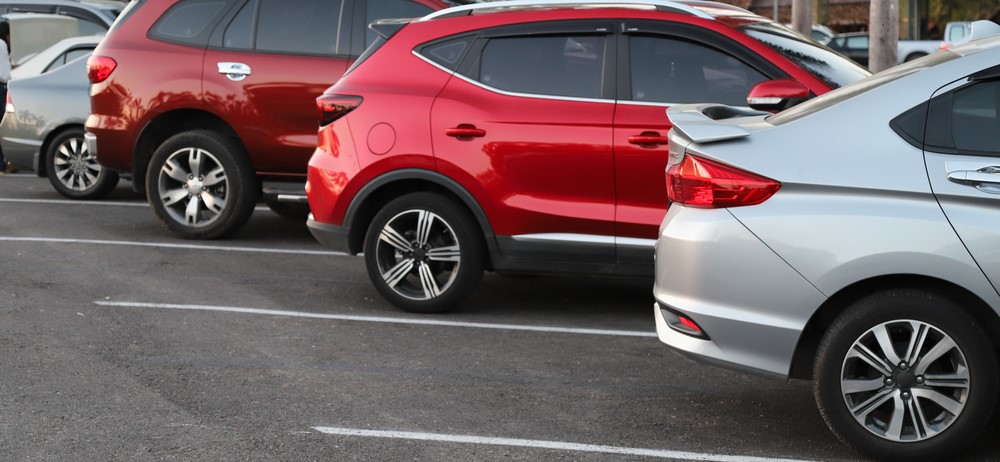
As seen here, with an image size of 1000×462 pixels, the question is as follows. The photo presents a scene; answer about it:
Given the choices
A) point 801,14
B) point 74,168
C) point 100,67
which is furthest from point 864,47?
point 100,67

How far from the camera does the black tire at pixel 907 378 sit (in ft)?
16.5

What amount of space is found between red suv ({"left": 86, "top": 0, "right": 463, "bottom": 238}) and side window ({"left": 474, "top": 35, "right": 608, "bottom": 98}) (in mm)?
2467

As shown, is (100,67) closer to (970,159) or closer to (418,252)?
(418,252)

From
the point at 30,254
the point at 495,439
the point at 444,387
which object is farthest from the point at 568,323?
the point at 30,254

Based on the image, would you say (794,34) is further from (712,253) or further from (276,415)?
(276,415)

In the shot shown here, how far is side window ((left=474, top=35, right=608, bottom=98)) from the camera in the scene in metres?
7.71

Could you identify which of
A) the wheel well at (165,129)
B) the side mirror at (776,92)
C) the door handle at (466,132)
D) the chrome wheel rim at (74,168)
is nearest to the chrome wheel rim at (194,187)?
the wheel well at (165,129)

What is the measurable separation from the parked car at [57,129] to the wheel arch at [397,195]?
589 centimetres

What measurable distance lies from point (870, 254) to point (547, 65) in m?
3.17

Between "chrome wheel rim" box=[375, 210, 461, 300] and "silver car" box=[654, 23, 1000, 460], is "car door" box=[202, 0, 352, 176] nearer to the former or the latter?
"chrome wheel rim" box=[375, 210, 461, 300]

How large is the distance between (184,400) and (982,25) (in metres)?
3.90

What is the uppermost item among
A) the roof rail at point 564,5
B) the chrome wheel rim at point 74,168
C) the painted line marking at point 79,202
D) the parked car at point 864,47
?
the roof rail at point 564,5

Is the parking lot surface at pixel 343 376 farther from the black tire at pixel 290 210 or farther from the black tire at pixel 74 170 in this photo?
the black tire at pixel 74 170

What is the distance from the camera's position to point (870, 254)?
5.01m
